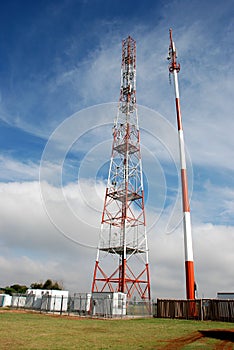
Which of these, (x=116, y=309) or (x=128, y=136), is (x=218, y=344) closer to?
(x=116, y=309)

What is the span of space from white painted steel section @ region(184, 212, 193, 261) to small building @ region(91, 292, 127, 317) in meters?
8.71

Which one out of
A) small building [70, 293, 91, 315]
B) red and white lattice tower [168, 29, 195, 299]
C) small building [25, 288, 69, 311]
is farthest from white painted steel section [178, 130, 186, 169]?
small building [25, 288, 69, 311]

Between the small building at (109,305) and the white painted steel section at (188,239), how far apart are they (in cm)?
871

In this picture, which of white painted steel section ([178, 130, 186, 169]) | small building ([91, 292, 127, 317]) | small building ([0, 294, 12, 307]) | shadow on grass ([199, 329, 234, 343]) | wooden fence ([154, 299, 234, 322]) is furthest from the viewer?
small building ([0, 294, 12, 307])

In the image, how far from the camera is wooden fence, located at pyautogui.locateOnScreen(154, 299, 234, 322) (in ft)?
86.7

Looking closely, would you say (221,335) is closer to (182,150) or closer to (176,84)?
(182,150)

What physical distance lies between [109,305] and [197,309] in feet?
32.3

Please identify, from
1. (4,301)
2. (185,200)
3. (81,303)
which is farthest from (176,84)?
(4,301)

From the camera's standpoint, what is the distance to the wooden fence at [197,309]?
2642cm

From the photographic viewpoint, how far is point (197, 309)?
2838 cm

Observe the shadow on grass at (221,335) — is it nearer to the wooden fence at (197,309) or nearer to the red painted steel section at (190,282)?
the wooden fence at (197,309)

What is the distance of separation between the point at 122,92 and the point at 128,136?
26.1 ft

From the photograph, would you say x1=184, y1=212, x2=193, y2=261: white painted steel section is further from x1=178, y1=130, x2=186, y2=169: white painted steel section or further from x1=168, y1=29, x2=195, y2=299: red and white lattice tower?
x1=178, y1=130, x2=186, y2=169: white painted steel section

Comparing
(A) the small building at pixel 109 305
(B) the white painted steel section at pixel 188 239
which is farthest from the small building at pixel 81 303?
(B) the white painted steel section at pixel 188 239
